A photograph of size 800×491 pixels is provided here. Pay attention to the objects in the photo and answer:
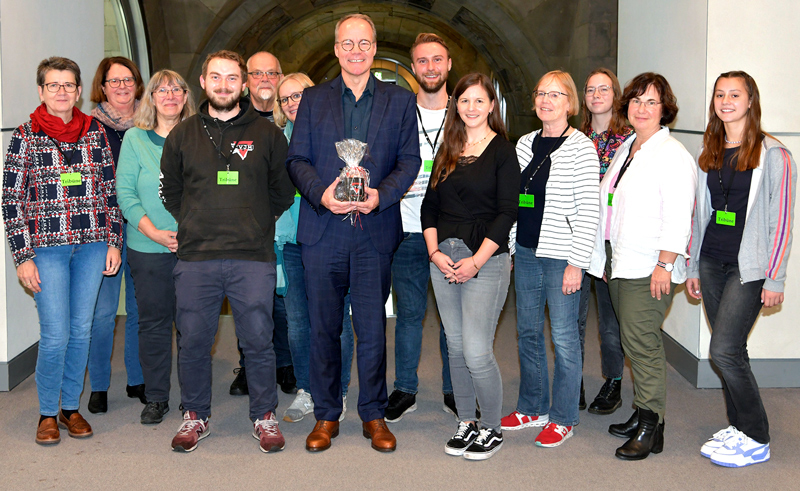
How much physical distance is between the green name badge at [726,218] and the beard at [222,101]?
2641mm

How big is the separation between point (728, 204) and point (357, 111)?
1.99 metres

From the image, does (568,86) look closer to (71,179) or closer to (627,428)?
(627,428)

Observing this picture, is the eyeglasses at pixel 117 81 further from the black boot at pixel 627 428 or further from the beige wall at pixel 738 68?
the beige wall at pixel 738 68

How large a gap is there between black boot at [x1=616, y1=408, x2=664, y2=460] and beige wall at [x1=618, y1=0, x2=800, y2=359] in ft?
4.42

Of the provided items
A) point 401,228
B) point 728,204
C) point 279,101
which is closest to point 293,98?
point 279,101

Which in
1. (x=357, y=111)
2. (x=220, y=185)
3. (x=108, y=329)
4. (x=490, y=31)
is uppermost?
(x=490, y=31)

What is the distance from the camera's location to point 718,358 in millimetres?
3549

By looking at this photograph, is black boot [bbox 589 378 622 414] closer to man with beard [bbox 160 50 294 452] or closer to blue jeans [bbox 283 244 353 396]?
blue jeans [bbox 283 244 353 396]

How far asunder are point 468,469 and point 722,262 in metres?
1.70

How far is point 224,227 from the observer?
3596mm

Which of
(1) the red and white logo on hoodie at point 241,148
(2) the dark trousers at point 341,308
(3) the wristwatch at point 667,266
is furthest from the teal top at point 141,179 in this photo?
(3) the wristwatch at point 667,266

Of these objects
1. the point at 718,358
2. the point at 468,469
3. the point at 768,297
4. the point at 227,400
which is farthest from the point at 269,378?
the point at 768,297

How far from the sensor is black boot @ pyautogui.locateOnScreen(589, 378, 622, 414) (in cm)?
425

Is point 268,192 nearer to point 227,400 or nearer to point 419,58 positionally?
point 419,58
